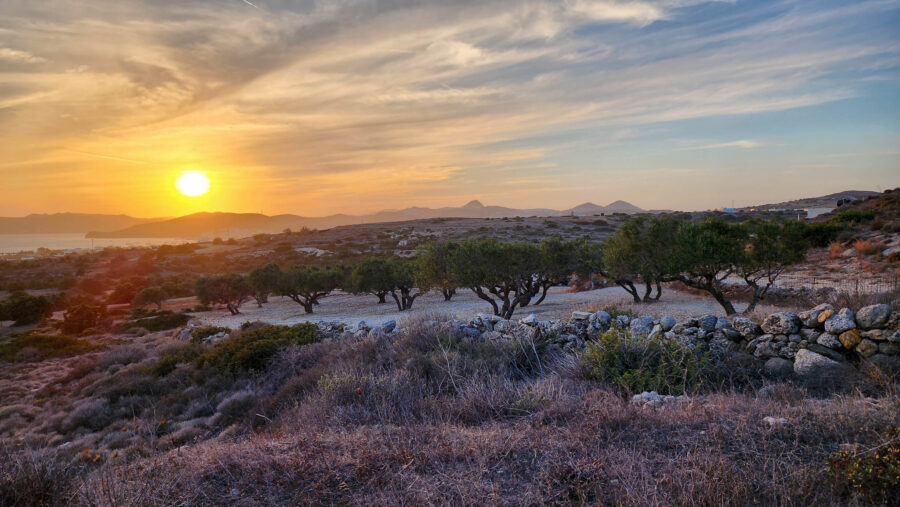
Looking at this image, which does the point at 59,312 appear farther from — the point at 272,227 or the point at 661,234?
the point at 272,227

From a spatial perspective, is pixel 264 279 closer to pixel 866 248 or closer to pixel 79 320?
pixel 79 320

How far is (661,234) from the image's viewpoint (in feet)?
65.3

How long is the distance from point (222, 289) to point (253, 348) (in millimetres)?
24285

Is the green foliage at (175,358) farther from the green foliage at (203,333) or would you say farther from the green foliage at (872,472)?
the green foliage at (872,472)

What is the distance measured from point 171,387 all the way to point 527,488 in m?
11.6

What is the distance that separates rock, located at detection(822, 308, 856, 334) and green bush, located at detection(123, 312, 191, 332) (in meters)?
31.8

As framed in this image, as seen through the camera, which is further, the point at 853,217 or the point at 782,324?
the point at 853,217

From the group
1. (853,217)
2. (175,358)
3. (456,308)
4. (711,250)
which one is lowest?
(456,308)

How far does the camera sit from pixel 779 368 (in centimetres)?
772

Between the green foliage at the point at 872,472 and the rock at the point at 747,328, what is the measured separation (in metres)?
5.84

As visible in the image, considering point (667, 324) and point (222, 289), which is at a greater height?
point (667, 324)

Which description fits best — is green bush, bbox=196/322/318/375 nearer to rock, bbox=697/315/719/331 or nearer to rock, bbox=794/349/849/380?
rock, bbox=697/315/719/331

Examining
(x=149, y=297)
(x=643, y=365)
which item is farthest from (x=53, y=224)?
(x=643, y=365)

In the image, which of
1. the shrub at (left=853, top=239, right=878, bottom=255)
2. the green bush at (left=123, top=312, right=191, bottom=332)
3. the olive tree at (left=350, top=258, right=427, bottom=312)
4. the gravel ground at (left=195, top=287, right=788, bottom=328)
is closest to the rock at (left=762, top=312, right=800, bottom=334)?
the gravel ground at (left=195, top=287, right=788, bottom=328)
